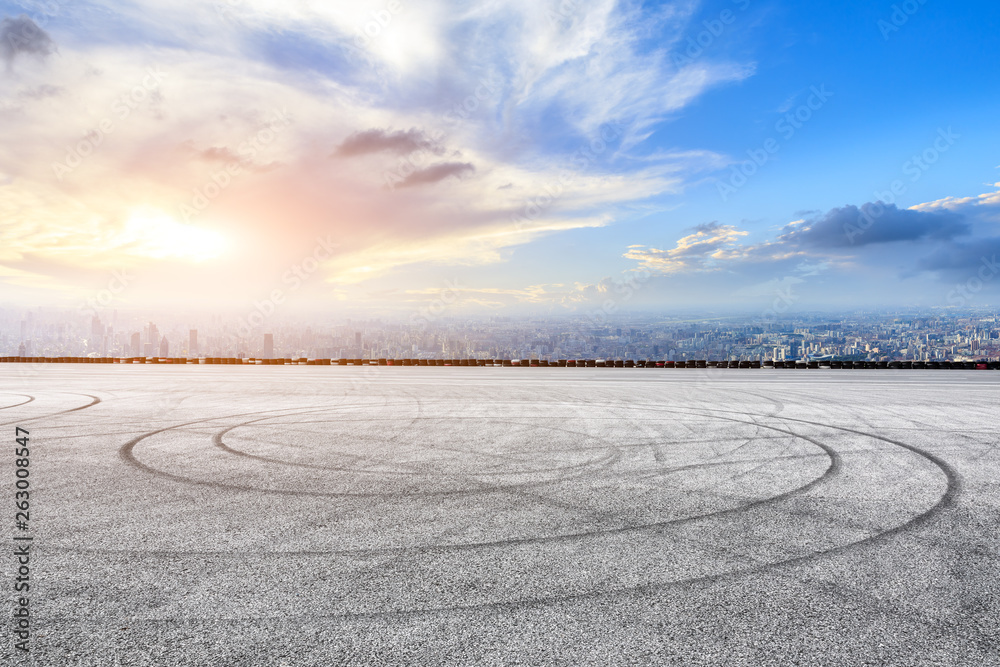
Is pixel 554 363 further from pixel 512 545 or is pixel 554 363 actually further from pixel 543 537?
pixel 512 545

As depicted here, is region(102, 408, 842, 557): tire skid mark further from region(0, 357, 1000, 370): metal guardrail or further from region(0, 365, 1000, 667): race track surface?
region(0, 357, 1000, 370): metal guardrail

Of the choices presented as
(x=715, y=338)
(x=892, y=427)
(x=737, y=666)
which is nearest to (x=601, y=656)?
(x=737, y=666)

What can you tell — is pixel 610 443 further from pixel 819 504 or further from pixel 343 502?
pixel 343 502

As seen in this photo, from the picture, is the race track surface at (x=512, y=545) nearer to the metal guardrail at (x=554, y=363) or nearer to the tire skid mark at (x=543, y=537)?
the tire skid mark at (x=543, y=537)

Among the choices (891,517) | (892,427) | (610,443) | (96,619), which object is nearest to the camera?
(96,619)

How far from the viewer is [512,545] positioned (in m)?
5.88

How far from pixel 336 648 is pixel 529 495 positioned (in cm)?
414

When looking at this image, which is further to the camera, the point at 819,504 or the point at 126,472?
the point at 126,472

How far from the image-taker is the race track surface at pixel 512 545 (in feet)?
13.3

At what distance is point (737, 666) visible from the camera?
3.73 metres

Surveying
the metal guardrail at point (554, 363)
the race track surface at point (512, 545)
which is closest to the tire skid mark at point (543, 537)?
the race track surface at point (512, 545)

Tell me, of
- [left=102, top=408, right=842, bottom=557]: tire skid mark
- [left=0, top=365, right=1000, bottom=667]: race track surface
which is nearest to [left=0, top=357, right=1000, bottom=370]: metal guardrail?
[left=0, top=365, right=1000, bottom=667]: race track surface

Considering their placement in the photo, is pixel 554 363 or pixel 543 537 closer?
pixel 543 537

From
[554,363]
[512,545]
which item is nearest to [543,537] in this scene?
[512,545]
